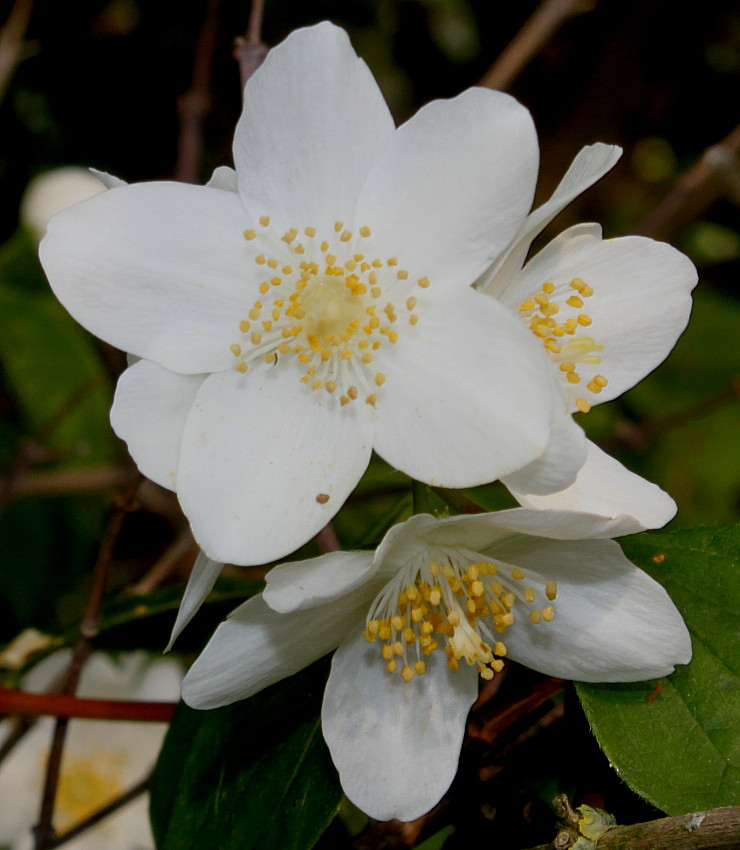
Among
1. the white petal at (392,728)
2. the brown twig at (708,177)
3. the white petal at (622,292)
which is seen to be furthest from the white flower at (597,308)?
the brown twig at (708,177)

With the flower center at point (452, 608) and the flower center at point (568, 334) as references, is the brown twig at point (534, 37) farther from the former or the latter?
the flower center at point (452, 608)

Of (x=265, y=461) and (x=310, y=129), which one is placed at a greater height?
(x=310, y=129)

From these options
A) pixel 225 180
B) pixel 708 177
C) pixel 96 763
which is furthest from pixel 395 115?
pixel 225 180

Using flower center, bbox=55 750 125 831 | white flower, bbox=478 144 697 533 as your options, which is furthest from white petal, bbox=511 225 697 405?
flower center, bbox=55 750 125 831

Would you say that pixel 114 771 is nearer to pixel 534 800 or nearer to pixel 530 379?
pixel 534 800


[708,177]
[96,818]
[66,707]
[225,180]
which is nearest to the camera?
[225,180]

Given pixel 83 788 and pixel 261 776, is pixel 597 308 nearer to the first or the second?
pixel 261 776

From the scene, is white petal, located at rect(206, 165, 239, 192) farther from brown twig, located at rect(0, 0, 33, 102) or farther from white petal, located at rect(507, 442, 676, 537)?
brown twig, located at rect(0, 0, 33, 102)
